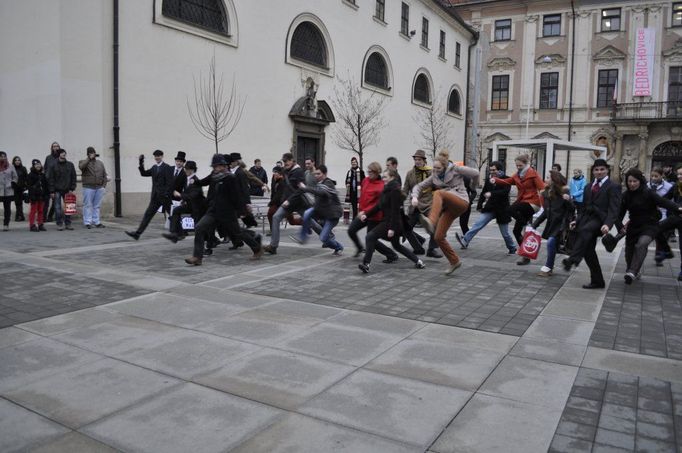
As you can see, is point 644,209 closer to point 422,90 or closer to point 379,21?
point 379,21

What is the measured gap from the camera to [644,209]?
7.88 metres

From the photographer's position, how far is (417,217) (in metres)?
9.80

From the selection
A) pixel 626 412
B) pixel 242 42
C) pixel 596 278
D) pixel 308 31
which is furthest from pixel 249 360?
pixel 308 31

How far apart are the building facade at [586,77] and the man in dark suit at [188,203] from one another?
2928cm

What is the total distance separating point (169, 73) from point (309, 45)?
318 inches

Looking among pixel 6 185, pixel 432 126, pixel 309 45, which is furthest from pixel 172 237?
pixel 432 126

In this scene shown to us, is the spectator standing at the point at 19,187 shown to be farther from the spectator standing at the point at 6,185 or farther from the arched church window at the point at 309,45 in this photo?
the arched church window at the point at 309,45

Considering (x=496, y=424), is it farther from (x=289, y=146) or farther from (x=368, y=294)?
(x=289, y=146)

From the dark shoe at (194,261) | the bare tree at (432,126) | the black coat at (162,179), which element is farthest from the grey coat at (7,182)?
the bare tree at (432,126)

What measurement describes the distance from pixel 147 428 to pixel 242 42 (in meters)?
17.5

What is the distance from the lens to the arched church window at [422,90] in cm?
3279

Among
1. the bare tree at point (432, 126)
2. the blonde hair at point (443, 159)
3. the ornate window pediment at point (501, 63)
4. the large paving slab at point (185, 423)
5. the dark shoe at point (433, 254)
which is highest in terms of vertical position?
the ornate window pediment at point (501, 63)

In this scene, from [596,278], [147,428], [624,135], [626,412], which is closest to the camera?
[147,428]

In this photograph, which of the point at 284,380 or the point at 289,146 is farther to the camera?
the point at 289,146
